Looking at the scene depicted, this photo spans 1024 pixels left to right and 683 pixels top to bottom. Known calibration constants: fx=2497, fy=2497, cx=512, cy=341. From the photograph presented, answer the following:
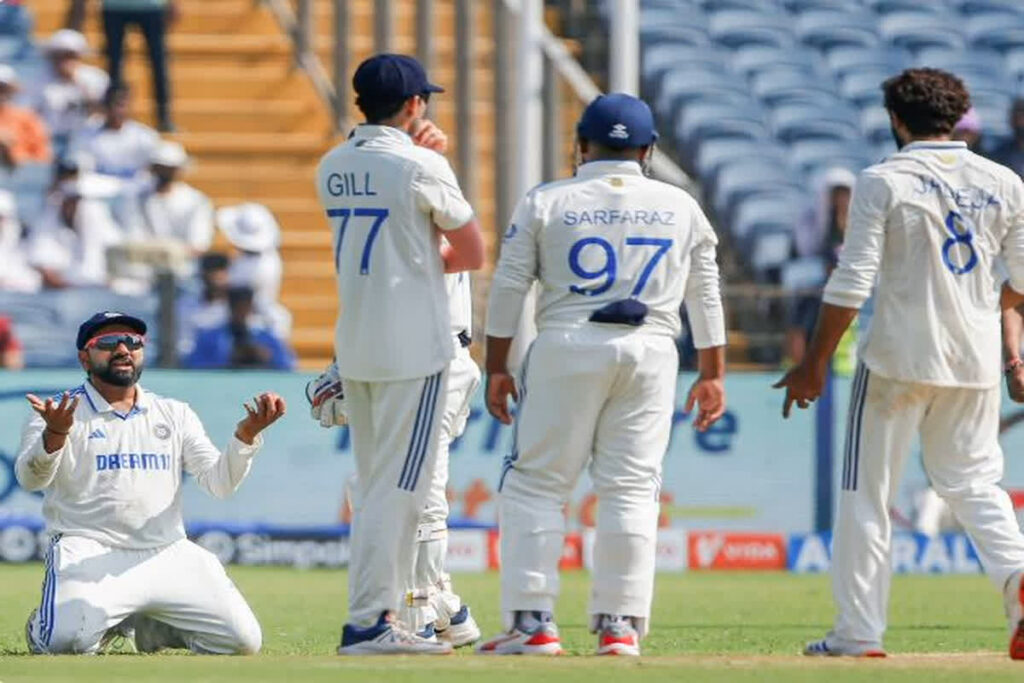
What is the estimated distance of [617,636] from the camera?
830cm

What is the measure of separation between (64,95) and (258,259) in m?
2.32

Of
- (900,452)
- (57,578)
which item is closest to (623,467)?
(900,452)

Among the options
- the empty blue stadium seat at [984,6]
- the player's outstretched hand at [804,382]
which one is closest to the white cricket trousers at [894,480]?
the player's outstretched hand at [804,382]

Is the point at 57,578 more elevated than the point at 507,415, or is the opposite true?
the point at 507,415

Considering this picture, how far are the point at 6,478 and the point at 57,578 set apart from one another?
6878 mm

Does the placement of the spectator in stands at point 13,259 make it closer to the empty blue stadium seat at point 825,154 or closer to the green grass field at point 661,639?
the green grass field at point 661,639

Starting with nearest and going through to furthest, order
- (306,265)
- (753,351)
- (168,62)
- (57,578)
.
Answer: (57,578)
(753,351)
(306,265)
(168,62)

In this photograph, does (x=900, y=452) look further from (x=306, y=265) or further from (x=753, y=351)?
(x=306, y=265)

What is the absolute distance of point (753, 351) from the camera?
55.4 feet

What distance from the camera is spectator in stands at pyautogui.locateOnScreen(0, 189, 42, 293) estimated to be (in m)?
17.3

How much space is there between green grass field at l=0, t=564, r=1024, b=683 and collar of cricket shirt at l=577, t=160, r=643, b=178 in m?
1.61

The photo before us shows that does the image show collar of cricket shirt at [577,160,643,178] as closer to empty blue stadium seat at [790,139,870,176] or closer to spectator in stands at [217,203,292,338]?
spectator in stands at [217,203,292,338]

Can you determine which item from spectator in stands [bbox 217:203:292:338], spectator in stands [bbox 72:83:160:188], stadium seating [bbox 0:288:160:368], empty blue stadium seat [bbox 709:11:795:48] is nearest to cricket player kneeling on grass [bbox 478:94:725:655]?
stadium seating [bbox 0:288:160:368]

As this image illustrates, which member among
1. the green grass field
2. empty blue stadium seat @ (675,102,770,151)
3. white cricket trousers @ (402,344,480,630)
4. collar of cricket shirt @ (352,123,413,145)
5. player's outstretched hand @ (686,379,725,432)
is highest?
empty blue stadium seat @ (675,102,770,151)
